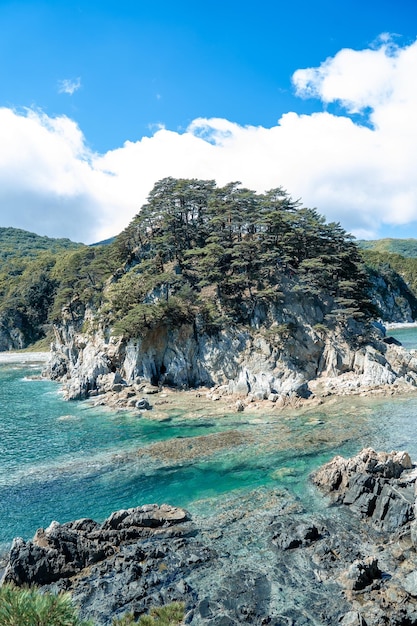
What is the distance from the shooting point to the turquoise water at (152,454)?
2145cm

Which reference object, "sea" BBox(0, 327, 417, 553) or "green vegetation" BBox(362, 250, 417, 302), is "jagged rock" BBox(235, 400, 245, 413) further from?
"green vegetation" BBox(362, 250, 417, 302)

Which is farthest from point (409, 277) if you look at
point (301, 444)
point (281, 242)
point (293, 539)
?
point (293, 539)

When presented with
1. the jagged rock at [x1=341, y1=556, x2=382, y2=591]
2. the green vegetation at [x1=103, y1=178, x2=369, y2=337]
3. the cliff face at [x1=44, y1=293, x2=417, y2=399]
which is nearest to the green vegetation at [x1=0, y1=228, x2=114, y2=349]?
the green vegetation at [x1=103, y1=178, x2=369, y2=337]

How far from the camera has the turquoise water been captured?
21.5m

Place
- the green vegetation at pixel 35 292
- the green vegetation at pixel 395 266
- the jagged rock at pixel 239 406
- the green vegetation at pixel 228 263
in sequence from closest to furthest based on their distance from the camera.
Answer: the jagged rock at pixel 239 406 < the green vegetation at pixel 228 263 < the green vegetation at pixel 35 292 < the green vegetation at pixel 395 266

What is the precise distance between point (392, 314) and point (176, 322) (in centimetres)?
11328

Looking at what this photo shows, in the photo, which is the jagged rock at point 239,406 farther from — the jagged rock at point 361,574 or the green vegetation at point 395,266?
the green vegetation at point 395,266

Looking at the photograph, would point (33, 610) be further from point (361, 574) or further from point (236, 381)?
point (236, 381)

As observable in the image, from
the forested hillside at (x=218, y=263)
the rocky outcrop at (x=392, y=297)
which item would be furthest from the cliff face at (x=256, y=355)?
the rocky outcrop at (x=392, y=297)

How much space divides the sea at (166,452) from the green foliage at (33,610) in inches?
533

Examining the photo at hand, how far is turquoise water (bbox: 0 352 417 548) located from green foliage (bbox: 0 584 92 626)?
13869mm

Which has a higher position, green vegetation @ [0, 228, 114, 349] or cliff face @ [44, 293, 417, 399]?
green vegetation @ [0, 228, 114, 349]

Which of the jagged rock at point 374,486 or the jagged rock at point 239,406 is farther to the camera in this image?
the jagged rock at point 239,406

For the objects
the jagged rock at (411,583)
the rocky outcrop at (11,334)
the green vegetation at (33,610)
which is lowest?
the jagged rock at (411,583)
